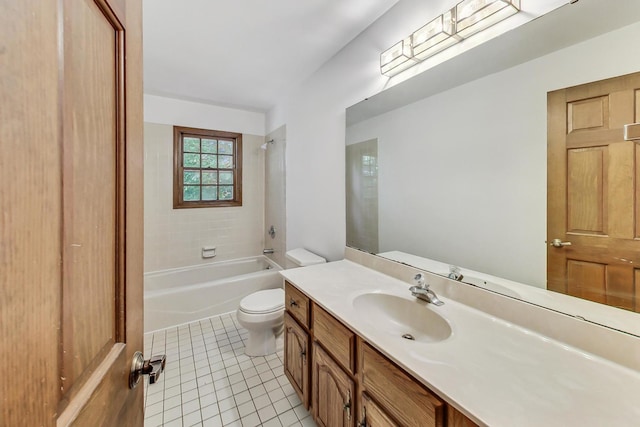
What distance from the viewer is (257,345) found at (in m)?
2.05

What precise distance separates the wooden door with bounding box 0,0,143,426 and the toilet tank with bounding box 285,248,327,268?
147 cm

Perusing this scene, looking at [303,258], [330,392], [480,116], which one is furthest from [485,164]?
[303,258]

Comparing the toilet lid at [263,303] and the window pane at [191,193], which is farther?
the window pane at [191,193]

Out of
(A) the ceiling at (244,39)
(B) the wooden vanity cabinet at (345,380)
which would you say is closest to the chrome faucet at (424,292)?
(B) the wooden vanity cabinet at (345,380)

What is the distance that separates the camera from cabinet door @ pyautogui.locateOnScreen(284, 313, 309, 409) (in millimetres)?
1352

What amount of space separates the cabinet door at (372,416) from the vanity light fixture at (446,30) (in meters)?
1.56

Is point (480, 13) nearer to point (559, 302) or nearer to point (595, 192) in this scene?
point (595, 192)

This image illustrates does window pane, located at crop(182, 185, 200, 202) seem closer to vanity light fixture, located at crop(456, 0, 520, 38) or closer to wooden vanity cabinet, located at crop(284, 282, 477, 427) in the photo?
wooden vanity cabinet, located at crop(284, 282, 477, 427)

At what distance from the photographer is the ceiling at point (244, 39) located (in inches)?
60.4

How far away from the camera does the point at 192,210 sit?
3176 mm

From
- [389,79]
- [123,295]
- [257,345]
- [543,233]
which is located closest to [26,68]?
[123,295]

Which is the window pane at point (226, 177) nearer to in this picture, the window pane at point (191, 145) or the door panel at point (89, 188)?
the window pane at point (191, 145)

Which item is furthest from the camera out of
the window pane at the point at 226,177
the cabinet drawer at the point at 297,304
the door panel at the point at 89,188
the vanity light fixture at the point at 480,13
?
the window pane at the point at 226,177

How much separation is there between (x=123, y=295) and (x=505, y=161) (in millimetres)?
1382
